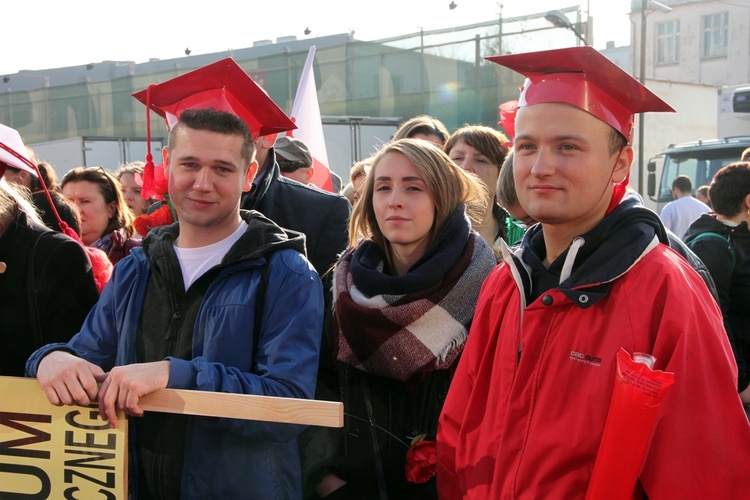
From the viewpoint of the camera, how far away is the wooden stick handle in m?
1.94

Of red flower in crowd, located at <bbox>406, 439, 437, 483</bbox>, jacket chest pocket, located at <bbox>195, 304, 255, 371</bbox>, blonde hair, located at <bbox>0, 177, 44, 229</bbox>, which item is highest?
blonde hair, located at <bbox>0, 177, 44, 229</bbox>

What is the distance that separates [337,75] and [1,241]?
1709 cm

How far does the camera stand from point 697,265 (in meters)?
2.68

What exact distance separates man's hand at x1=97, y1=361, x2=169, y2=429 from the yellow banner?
56mm

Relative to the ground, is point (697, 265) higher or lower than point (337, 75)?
lower

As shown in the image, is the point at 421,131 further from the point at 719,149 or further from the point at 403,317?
the point at 719,149

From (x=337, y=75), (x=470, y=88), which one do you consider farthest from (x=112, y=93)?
(x=470, y=88)

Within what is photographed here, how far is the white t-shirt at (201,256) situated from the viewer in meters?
2.46

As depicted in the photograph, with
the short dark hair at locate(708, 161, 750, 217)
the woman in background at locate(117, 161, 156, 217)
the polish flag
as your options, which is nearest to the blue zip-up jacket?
the short dark hair at locate(708, 161, 750, 217)

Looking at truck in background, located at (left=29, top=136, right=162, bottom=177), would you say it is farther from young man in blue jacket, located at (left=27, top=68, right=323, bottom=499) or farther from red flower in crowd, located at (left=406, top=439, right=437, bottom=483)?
red flower in crowd, located at (left=406, top=439, right=437, bottom=483)

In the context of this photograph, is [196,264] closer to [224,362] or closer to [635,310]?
[224,362]

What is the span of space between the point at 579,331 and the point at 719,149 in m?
13.2

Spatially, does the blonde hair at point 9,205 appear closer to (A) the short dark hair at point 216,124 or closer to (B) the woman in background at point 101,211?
(A) the short dark hair at point 216,124

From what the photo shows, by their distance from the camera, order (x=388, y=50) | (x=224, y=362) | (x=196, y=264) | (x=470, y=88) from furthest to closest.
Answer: (x=388, y=50) → (x=470, y=88) → (x=196, y=264) → (x=224, y=362)
